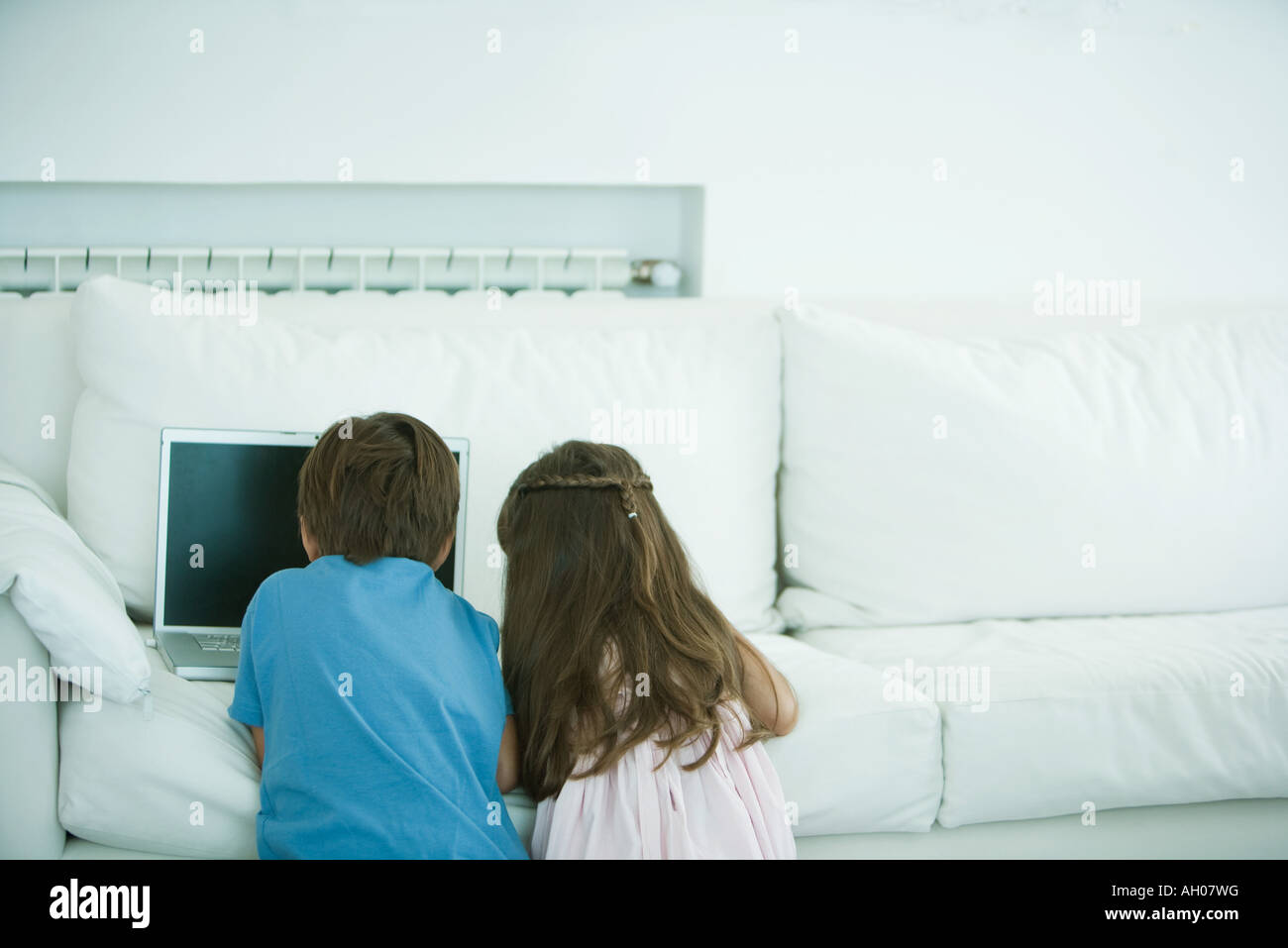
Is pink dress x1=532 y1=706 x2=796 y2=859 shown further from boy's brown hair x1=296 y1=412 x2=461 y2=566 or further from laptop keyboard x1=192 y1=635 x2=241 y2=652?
laptop keyboard x1=192 y1=635 x2=241 y2=652

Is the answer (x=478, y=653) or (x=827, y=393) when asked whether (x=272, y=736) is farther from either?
(x=827, y=393)

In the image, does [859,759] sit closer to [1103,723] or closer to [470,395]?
[1103,723]

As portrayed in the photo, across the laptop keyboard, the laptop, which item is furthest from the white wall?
the laptop keyboard

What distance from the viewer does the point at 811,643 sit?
1.57 metres

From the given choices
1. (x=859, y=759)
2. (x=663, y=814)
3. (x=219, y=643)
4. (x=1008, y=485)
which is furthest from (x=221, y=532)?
(x=1008, y=485)

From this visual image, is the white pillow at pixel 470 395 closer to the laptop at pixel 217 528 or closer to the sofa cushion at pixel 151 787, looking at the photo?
the laptop at pixel 217 528

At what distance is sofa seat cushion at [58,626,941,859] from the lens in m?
1.05

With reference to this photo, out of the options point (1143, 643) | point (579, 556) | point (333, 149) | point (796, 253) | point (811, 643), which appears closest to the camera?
point (579, 556)

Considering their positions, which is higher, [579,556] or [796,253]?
[796,253]

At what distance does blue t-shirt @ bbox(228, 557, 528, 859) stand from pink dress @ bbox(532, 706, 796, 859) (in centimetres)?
5

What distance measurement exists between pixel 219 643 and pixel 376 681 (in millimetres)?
456

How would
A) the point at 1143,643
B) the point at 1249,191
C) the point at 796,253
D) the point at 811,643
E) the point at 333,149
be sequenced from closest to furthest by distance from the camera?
the point at 1143,643, the point at 811,643, the point at 333,149, the point at 796,253, the point at 1249,191
